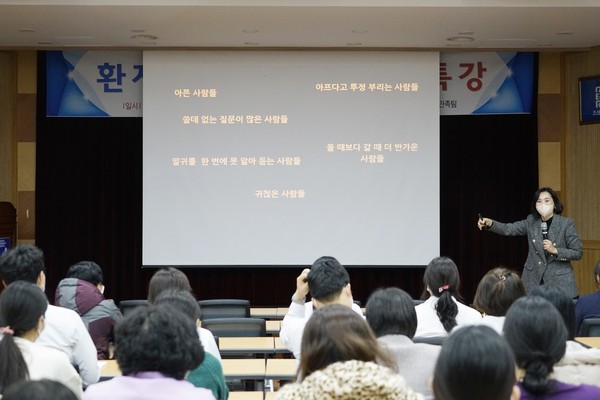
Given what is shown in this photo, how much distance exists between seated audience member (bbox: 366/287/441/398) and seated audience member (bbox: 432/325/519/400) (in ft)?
3.75

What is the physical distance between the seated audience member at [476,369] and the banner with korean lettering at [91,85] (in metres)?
7.91

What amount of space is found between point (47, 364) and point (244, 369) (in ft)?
5.42

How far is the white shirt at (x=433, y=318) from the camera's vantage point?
15.3 ft

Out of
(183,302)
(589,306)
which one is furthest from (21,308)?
(589,306)

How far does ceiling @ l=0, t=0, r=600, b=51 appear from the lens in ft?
24.2

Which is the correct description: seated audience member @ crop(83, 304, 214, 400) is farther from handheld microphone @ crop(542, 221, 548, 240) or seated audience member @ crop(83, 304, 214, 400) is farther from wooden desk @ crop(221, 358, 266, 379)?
handheld microphone @ crop(542, 221, 548, 240)

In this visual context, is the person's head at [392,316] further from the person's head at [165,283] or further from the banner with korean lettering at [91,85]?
the banner with korean lettering at [91,85]

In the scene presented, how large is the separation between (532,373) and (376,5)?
5.46 m

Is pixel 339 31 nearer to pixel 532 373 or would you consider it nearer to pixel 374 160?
pixel 374 160

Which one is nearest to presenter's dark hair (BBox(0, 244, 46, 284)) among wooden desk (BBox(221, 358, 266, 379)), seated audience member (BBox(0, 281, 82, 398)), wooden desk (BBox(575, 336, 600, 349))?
wooden desk (BBox(221, 358, 266, 379))

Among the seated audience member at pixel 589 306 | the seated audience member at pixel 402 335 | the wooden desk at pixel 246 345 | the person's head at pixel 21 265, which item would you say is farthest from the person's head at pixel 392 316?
the seated audience member at pixel 589 306

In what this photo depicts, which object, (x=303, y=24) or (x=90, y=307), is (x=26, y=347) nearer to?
(x=90, y=307)

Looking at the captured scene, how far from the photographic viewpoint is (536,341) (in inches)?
93.1

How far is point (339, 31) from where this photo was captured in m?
8.30
